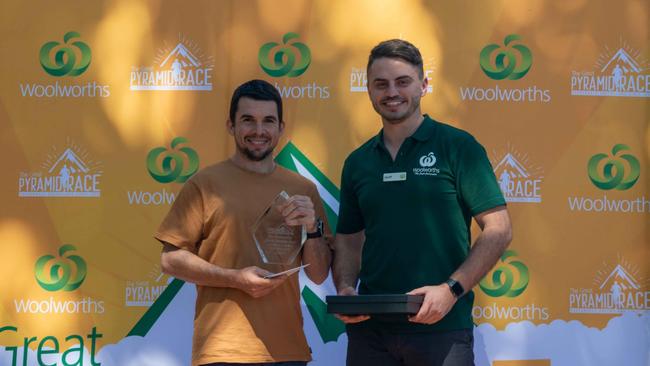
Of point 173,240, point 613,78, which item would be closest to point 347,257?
point 173,240

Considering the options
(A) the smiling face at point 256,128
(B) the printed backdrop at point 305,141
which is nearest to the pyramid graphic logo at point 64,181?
(B) the printed backdrop at point 305,141

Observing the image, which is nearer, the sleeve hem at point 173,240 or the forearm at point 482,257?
the forearm at point 482,257

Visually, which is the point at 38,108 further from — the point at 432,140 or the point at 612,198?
the point at 612,198

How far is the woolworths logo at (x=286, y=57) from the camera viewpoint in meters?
4.32

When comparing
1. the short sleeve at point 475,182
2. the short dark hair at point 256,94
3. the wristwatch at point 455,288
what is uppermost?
the short dark hair at point 256,94

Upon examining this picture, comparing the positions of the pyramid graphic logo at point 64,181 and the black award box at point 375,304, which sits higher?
the pyramid graphic logo at point 64,181

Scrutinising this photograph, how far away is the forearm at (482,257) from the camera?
9.05ft

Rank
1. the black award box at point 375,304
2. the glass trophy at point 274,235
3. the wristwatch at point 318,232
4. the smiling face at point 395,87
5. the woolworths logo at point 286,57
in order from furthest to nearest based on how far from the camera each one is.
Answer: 1. the woolworths logo at point 286,57
2. the wristwatch at point 318,232
3. the glass trophy at point 274,235
4. the smiling face at point 395,87
5. the black award box at point 375,304

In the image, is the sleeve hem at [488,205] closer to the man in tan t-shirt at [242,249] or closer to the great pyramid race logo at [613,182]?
the man in tan t-shirt at [242,249]

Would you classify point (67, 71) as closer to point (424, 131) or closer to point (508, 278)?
point (424, 131)

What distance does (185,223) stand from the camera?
312cm

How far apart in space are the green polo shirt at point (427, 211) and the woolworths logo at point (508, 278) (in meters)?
1.36

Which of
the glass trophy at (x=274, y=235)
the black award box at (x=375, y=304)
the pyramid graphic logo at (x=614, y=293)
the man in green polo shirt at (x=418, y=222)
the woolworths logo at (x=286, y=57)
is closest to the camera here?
the black award box at (x=375, y=304)

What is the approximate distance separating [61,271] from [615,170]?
2.86 meters
